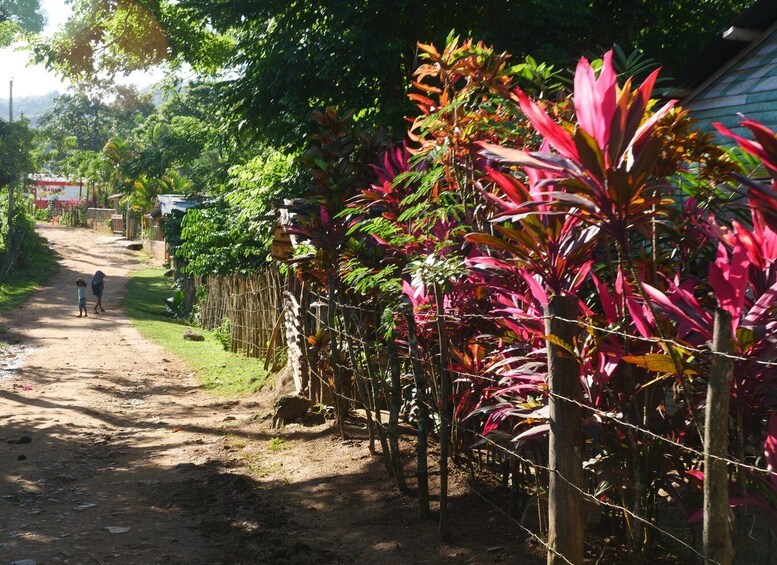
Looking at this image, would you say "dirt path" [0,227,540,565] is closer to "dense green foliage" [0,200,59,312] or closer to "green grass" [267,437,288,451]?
"green grass" [267,437,288,451]

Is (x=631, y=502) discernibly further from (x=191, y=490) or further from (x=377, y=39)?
(x=377, y=39)

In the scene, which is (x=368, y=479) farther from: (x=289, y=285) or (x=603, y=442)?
(x=289, y=285)

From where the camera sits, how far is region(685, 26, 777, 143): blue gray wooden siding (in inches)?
251

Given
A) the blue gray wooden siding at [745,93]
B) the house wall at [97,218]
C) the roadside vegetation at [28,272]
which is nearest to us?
the blue gray wooden siding at [745,93]

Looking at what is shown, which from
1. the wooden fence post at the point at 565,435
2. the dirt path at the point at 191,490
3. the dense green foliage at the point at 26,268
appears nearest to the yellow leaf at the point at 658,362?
the wooden fence post at the point at 565,435

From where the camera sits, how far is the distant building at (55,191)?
205 feet

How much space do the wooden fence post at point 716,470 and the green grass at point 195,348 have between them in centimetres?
886

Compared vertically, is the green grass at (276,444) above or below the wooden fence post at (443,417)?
below

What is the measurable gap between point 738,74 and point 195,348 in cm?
1220

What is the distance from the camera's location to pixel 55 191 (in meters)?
59.9

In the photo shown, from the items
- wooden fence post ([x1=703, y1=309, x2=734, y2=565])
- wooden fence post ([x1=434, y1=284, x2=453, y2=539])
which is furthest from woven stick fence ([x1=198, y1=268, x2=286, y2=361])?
wooden fence post ([x1=703, y1=309, x2=734, y2=565])

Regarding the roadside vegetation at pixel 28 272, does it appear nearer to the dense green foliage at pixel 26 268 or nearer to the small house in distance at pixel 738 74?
the dense green foliage at pixel 26 268

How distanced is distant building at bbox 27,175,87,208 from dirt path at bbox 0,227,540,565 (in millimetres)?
52145

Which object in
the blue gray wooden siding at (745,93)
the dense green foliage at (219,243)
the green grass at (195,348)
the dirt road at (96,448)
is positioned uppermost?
the blue gray wooden siding at (745,93)
